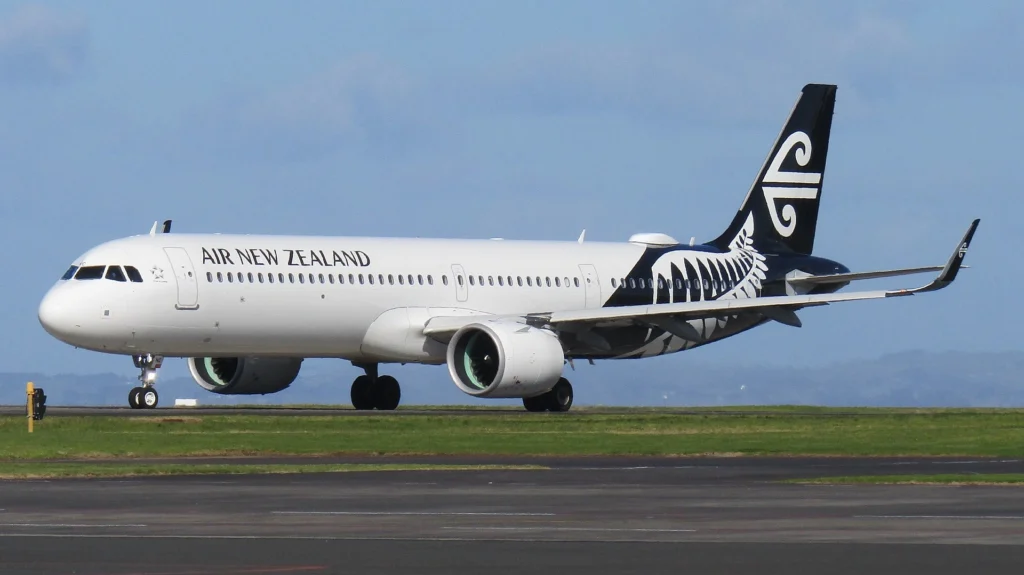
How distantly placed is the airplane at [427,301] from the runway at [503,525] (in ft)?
67.0

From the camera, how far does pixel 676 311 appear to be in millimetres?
50125

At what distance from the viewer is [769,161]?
6069cm

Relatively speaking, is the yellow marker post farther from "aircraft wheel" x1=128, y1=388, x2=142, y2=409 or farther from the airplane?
"aircraft wheel" x1=128, y1=388, x2=142, y2=409

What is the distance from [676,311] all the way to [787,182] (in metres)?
12.3

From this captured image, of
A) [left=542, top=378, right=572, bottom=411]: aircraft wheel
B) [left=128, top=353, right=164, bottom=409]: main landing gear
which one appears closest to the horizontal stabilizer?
[left=542, top=378, right=572, bottom=411]: aircraft wheel

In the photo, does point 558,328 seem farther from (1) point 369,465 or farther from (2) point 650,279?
(1) point 369,465

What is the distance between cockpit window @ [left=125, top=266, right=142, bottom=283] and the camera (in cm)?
4600

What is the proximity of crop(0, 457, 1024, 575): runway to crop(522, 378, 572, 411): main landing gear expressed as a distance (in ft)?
78.0

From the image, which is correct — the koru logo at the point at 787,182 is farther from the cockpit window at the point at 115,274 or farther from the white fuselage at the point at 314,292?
the cockpit window at the point at 115,274

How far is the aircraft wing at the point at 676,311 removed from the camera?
162ft

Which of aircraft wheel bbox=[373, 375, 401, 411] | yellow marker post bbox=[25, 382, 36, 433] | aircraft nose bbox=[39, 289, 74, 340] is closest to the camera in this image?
yellow marker post bbox=[25, 382, 36, 433]

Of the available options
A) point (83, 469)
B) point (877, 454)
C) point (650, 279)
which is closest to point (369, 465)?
point (83, 469)

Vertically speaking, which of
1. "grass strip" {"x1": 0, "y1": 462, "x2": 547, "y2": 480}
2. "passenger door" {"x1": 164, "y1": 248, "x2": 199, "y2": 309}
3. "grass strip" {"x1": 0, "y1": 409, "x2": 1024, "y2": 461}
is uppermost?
"passenger door" {"x1": 164, "y1": 248, "x2": 199, "y2": 309}

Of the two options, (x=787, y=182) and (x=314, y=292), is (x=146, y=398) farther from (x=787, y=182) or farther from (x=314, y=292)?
(x=787, y=182)
